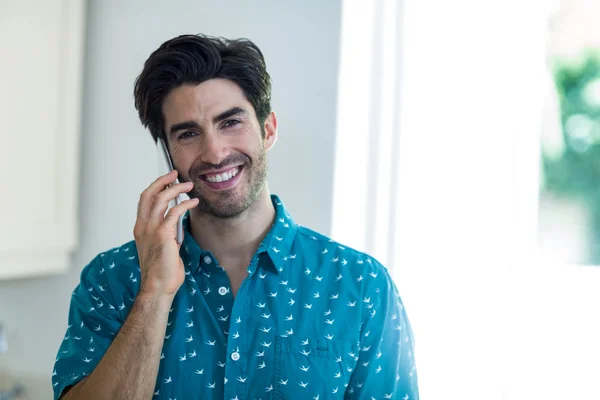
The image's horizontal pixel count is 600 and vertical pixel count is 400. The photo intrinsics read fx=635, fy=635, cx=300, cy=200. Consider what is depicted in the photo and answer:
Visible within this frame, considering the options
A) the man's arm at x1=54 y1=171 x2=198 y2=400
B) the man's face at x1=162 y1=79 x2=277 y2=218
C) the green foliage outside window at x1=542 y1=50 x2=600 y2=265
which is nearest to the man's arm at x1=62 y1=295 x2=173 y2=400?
the man's arm at x1=54 y1=171 x2=198 y2=400

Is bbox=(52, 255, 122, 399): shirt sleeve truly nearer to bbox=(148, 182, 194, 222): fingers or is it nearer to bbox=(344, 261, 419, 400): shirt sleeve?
bbox=(148, 182, 194, 222): fingers

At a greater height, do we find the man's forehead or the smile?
the man's forehead

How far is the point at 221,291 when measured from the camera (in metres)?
1.20

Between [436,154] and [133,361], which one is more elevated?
[436,154]

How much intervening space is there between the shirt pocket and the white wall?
45 cm

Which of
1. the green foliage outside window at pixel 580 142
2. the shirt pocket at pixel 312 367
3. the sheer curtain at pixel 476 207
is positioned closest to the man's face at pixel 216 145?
the shirt pocket at pixel 312 367

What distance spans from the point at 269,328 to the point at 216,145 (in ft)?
1.17

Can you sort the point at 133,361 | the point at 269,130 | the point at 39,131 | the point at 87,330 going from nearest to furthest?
the point at 133,361, the point at 87,330, the point at 269,130, the point at 39,131

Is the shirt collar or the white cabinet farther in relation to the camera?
the white cabinet

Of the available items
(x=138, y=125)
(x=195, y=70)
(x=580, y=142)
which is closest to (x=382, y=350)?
(x=195, y=70)

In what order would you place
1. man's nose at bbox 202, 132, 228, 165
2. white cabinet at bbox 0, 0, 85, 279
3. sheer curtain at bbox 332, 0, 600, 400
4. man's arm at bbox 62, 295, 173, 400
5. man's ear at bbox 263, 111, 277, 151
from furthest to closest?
white cabinet at bbox 0, 0, 85, 279, sheer curtain at bbox 332, 0, 600, 400, man's ear at bbox 263, 111, 277, 151, man's nose at bbox 202, 132, 228, 165, man's arm at bbox 62, 295, 173, 400

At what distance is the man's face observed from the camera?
1200mm

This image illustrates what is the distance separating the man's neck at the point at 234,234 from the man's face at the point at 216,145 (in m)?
0.03

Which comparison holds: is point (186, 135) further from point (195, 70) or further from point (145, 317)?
point (145, 317)
